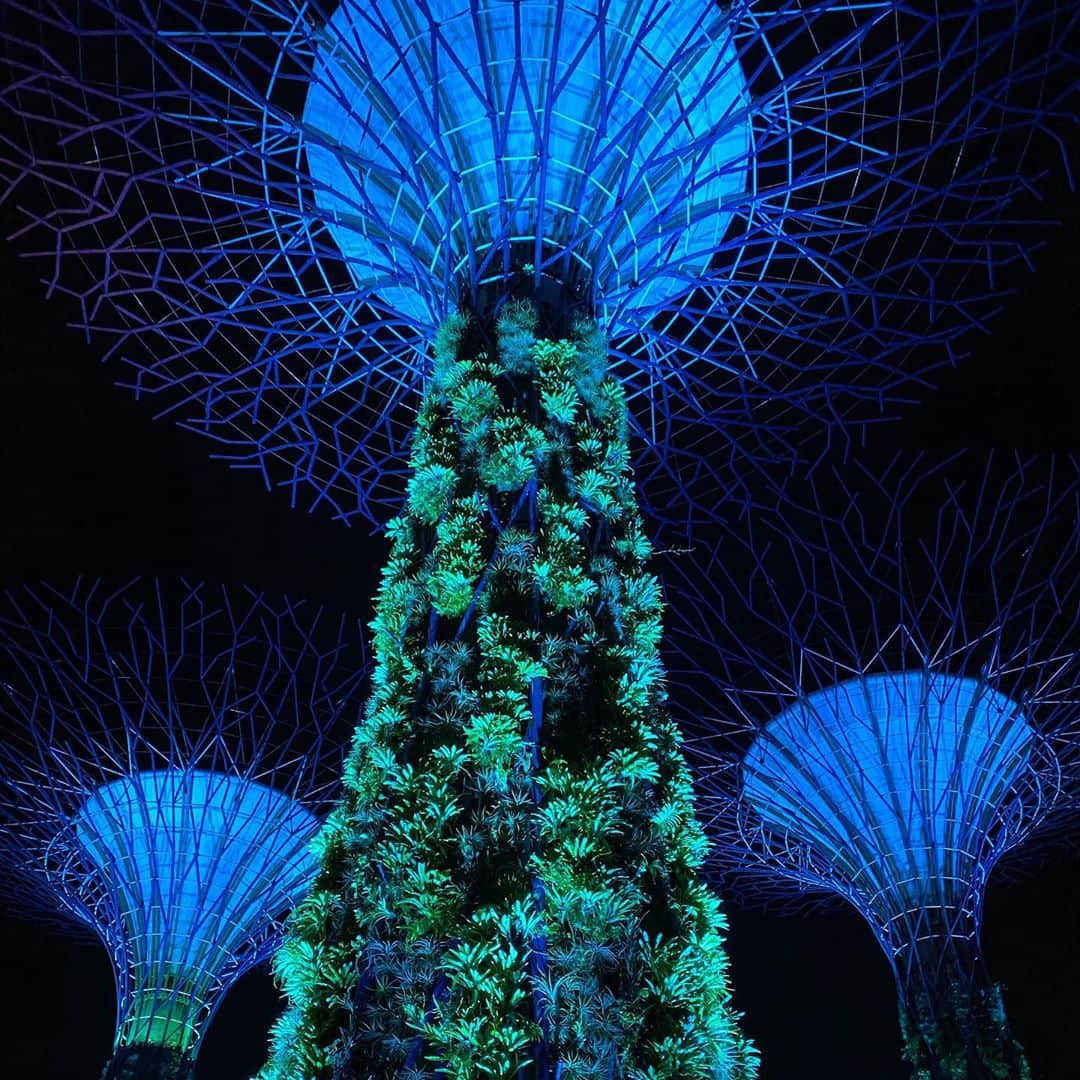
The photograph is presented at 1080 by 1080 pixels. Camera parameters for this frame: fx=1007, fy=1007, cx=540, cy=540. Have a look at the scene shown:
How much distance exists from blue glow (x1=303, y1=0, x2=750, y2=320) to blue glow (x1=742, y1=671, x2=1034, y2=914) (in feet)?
39.8

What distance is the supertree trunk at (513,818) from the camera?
591cm

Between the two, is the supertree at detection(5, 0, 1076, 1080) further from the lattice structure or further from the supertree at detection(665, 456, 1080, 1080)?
the supertree at detection(665, 456, 1080, 1080)

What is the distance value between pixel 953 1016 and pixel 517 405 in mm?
14968

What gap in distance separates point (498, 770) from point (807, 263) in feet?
44.6

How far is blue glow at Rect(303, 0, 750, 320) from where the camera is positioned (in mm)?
11242

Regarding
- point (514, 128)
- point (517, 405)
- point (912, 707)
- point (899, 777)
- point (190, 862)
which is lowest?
point (190, 862)

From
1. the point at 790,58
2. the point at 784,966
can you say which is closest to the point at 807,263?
the point at 790,58

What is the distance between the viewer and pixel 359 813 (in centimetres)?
716

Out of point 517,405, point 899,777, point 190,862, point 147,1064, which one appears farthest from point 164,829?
point 517,405

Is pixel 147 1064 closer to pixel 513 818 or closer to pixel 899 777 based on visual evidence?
pixel 899 777

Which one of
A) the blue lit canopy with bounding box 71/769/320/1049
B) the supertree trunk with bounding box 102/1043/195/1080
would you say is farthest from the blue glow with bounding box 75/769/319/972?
the supertree trunk with bounding box 102/1043/195/1080

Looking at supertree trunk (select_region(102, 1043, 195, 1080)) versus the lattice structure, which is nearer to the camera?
the lattice structure

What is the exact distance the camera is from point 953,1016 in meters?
17.9

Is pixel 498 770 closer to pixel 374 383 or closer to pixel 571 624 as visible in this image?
pixel 571 624
